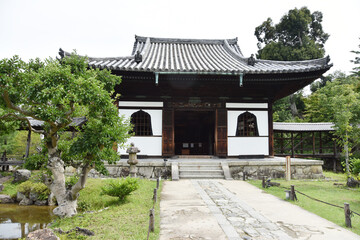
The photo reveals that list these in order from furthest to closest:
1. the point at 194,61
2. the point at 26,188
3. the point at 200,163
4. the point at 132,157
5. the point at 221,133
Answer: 1. the point at 194,61
2. the point at 221,133
3. the point at 200,163
4. the point at 132,157
5. the point at 26,188

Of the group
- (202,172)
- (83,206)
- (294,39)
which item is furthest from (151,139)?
(294,39)

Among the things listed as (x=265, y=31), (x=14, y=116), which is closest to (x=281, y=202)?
Answer: (x=14, y=116)

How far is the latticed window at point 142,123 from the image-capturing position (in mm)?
12141

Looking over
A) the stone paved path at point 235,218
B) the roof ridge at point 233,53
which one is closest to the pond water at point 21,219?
the stone paved path at point 235,218

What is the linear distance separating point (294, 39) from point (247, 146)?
31445 mm

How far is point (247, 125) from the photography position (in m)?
12.6

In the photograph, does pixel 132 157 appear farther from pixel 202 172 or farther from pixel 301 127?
pixel 301 127

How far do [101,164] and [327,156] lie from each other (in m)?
20.2

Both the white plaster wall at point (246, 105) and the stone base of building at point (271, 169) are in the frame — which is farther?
the white plaster wall at point (246, 105)

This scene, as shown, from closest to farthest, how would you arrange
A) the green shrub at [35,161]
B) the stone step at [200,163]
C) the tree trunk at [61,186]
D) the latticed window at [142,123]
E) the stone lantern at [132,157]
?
the tree trunk at [61,186]
the green shrub at [35,161]
the stone lantern at [132,157]
the stone step at [200,163]
the latticed window at [142,123]

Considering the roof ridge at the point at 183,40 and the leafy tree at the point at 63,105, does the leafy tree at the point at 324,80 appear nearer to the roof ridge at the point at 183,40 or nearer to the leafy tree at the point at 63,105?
the roof ridge at the point at 183,40

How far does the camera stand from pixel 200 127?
19219 mm

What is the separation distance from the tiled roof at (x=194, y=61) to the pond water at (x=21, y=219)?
6.16 m

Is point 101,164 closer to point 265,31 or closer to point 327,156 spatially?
point 327,156
